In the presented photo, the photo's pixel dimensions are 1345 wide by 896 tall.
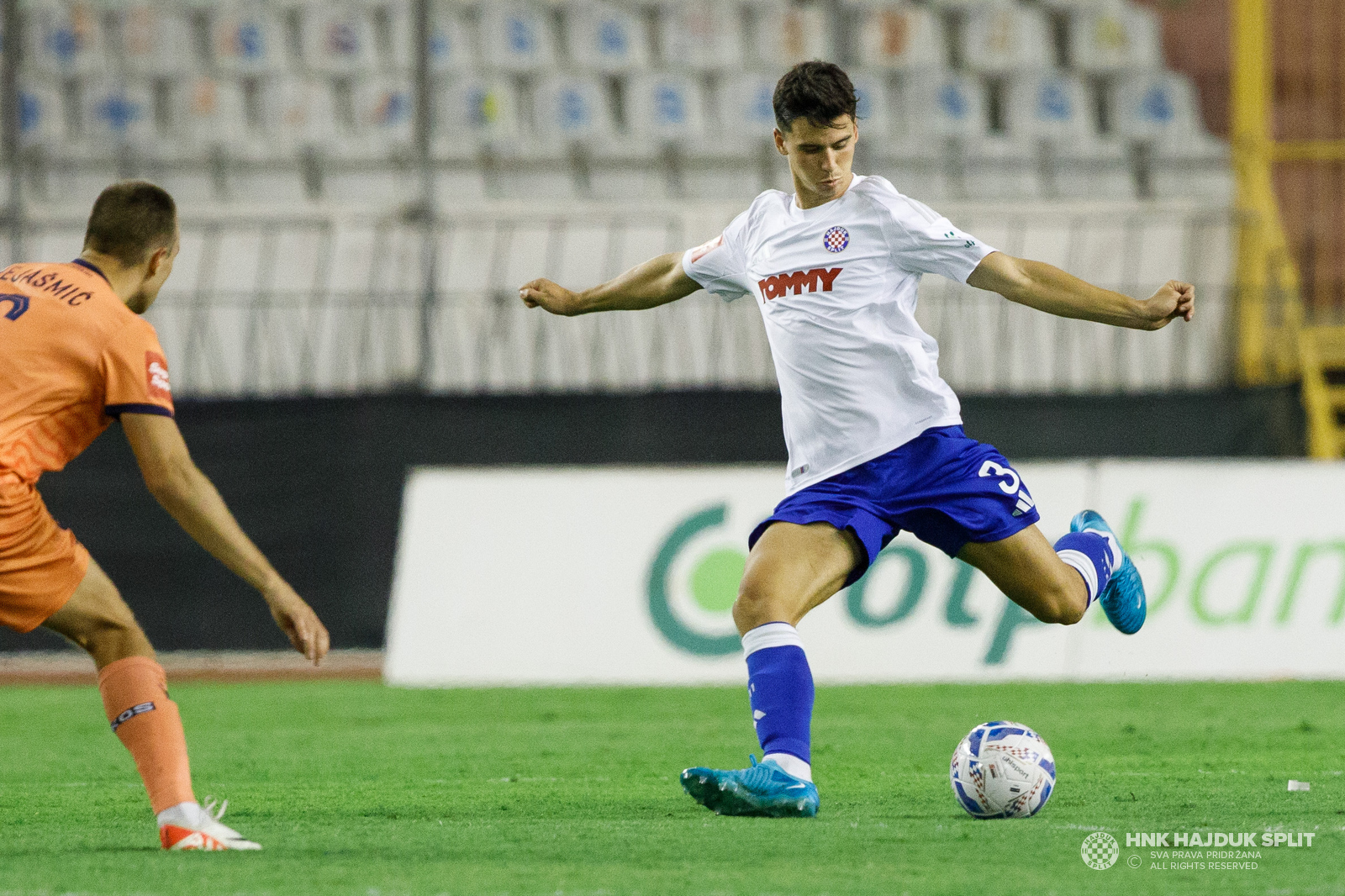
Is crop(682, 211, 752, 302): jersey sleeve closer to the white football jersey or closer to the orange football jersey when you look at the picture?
the white football jersey

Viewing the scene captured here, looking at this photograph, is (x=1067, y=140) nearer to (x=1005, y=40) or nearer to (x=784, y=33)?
(x=1005, y=40)

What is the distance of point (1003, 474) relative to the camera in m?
5.49

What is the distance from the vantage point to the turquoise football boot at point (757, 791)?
5.06 meters

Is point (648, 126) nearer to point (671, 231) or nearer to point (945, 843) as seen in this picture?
point (671, 231)

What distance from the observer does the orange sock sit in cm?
445

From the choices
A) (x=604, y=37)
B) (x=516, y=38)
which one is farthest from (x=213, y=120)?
(x=604, y=37)

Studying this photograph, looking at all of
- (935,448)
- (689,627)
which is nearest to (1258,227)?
(689,627)

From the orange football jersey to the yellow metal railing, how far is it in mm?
9359

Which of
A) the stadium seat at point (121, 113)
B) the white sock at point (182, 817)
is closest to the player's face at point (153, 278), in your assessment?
the white sock at point (182, 817)

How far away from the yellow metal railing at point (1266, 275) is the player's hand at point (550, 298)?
753 cm

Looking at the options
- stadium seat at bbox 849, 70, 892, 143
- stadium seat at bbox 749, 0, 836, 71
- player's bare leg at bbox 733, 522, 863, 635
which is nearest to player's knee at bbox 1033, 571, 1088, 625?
player's bare leg at bbox 733, 522, 863, 635

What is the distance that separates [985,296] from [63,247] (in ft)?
21.4

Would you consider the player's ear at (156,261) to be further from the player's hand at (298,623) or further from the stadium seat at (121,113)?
the stadium seat at (121,113)

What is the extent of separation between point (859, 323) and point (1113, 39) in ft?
35.6
